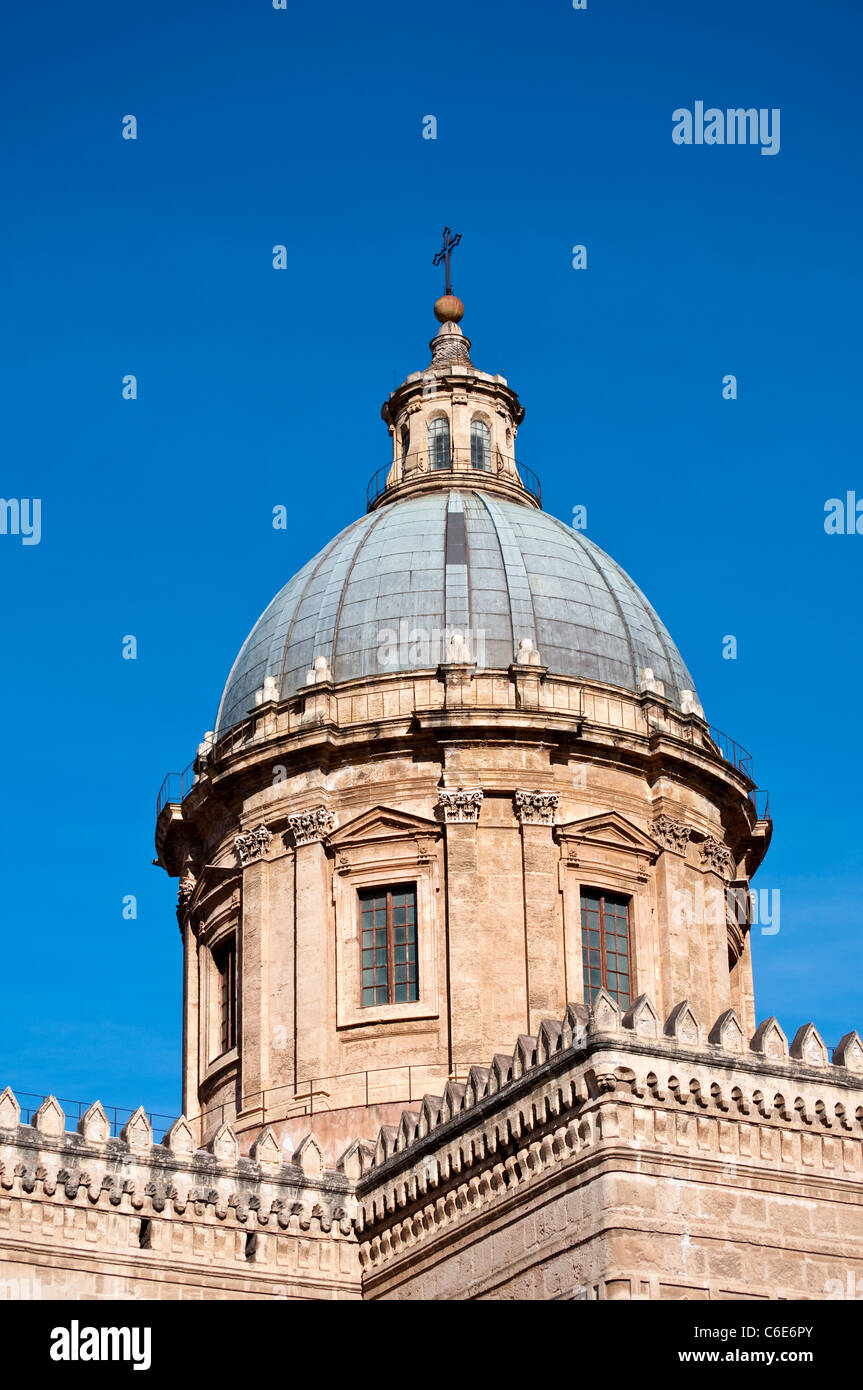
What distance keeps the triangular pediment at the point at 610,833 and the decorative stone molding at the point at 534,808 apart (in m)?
0.43

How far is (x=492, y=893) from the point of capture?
4516 cm

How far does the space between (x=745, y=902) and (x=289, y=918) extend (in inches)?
448

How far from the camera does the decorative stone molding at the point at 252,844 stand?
47.4 metres

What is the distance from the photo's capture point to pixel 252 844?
156 feet

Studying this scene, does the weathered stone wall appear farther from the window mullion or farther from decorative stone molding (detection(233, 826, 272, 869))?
the window mullion

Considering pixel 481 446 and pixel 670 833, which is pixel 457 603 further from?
pixel 481 446

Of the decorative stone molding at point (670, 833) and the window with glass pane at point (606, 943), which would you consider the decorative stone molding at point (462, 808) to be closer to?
the window with glass pane at point (606, 943)

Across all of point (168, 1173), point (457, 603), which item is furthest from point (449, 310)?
point (168, 1173)

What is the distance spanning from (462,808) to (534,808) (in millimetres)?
1483

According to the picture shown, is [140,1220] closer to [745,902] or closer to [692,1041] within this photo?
[692,1041]

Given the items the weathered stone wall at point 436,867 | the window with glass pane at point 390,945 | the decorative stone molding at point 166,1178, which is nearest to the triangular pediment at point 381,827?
the weathered stone wall at point 436,867

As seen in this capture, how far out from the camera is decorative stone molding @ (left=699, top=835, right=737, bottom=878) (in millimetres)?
48812

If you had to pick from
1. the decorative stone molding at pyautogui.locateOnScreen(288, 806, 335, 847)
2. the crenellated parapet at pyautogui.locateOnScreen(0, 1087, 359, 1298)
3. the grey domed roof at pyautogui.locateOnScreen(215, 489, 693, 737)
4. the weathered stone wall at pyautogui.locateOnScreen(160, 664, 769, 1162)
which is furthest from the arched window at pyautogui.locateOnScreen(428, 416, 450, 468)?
the crenellated parapet at pyautogui.locateOnScreen(0, 1087, 359, 1298)
